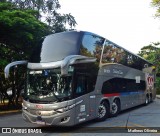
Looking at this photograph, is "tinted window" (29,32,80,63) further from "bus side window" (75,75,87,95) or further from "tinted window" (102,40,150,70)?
"tinted window" (102,40,150,70)

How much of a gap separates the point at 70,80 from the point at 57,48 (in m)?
1.50

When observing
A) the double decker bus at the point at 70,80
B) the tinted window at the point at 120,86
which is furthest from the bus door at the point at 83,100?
the tinted window at the point at 120,86

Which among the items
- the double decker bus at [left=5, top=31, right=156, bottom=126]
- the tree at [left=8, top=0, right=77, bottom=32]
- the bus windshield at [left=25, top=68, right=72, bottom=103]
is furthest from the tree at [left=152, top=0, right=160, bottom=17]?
the bus windshield at [left=25, top=68, right=72, bottom=103]

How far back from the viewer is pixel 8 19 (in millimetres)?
15125

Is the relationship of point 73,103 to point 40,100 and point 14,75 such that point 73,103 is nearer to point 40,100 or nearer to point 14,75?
point 40,100

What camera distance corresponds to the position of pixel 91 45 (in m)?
12.2

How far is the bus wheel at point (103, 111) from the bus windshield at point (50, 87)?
9.90ft

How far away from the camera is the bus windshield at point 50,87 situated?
1013 cm

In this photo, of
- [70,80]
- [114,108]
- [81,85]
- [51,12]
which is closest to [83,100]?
[81,85]

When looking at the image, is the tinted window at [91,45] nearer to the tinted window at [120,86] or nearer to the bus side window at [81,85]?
the bus side window at [81,85]

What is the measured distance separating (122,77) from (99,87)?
3.29m

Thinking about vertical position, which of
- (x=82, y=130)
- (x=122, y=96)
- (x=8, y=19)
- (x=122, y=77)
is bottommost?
(x=82, y=130)

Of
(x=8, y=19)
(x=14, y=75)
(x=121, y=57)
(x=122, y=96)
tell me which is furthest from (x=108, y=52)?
(x=14, y=75)

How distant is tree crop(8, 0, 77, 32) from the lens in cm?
2370
